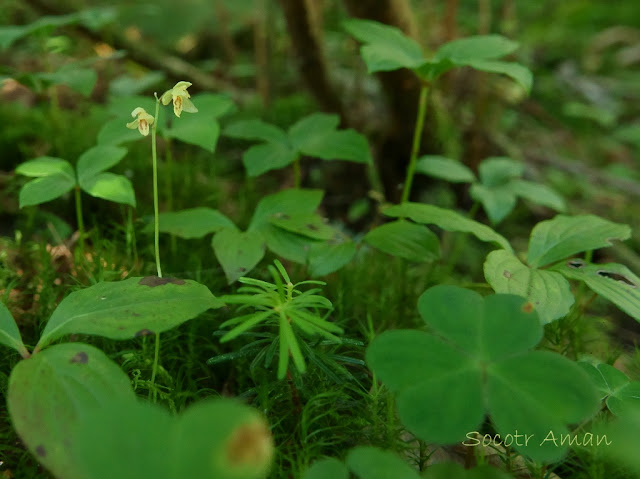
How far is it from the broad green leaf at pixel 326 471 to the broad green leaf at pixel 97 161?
3.48ft

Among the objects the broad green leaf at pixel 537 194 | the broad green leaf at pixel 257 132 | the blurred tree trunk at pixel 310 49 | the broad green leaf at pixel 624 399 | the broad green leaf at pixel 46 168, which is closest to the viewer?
the broad green leaf at pixel 624 399

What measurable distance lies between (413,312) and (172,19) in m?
3.60

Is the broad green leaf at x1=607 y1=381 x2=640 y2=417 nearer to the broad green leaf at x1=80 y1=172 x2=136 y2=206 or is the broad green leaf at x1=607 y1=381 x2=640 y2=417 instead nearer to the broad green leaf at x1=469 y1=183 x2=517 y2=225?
the broad green leaf at x1=469 y1=183 x2=517 y2=225

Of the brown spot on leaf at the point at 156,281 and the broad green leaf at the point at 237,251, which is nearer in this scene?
the brown spot on leaf at the point at 156,281

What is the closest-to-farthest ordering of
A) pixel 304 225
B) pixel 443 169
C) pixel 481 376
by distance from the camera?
pixel 481 376, pixel 304 225, pixel 443 169

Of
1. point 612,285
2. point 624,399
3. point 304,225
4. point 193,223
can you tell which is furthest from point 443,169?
point 624,399

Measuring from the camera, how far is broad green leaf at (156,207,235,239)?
1.57 metres

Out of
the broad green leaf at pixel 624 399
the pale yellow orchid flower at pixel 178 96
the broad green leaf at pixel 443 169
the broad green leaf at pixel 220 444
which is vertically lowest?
the broad green leaf at pixel 624 399

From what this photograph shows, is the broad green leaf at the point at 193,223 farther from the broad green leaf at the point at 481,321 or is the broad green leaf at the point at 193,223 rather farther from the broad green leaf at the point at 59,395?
the broad green leaf at the point at 481,321

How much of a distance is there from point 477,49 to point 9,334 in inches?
61.3

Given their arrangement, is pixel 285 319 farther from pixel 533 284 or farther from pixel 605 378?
pixel 605 378

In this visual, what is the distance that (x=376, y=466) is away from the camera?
0.86 metres

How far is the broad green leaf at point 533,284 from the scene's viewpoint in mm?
1188

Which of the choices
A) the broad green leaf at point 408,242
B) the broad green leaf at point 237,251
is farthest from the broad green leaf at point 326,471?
the broad green leaf at point 408,242
